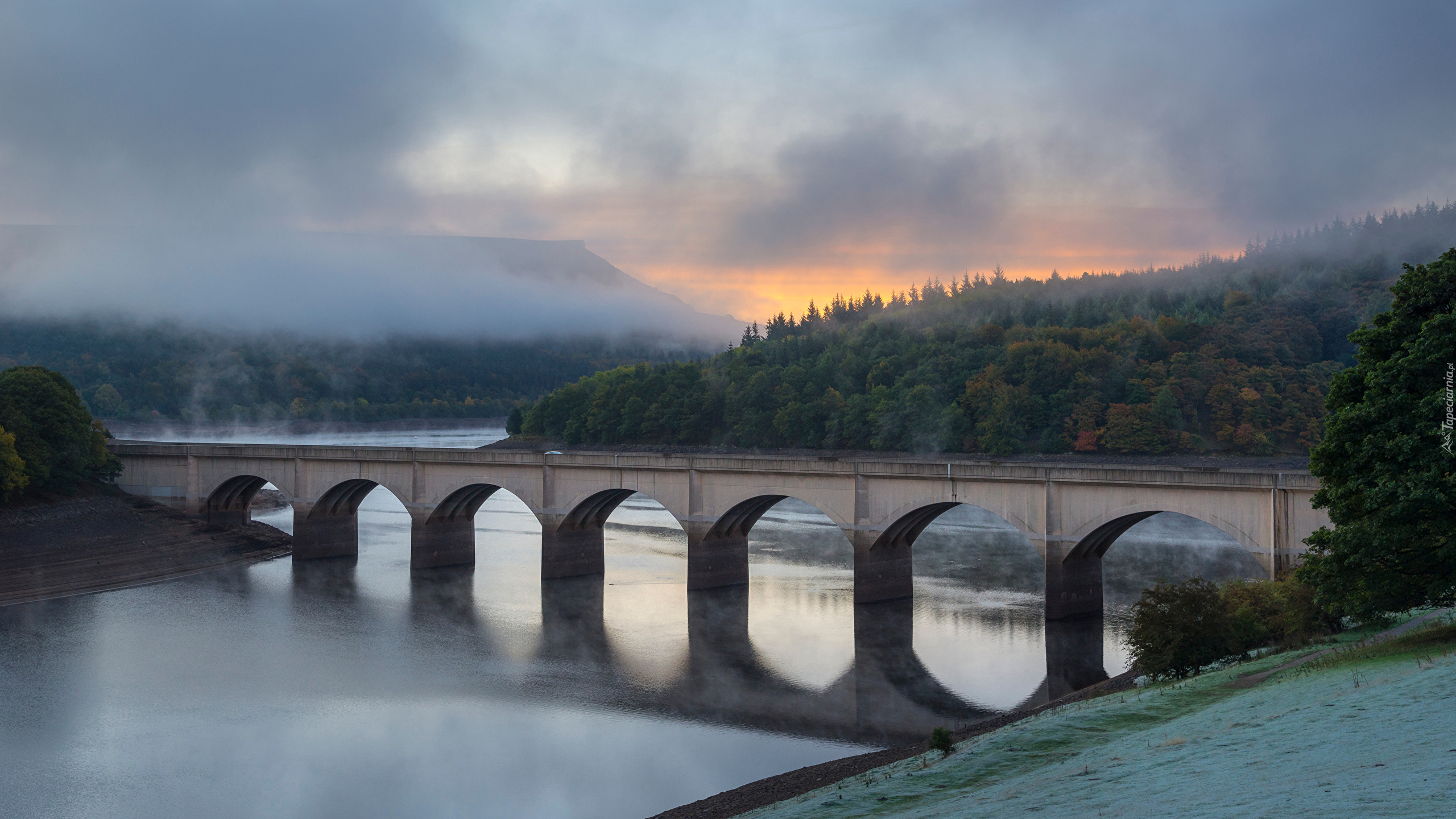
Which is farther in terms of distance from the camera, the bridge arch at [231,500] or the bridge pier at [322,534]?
the bridge arch at [231,500]

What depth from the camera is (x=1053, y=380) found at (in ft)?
353

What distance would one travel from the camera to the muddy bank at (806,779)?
23.7 m

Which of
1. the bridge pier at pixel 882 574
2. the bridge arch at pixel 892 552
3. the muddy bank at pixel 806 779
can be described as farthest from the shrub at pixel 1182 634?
the bridge pier at pixel 882 574

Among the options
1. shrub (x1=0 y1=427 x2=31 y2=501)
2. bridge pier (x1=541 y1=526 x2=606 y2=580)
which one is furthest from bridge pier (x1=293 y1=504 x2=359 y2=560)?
bridge pier (x1=541 y1=526 x2=606 y2=580)

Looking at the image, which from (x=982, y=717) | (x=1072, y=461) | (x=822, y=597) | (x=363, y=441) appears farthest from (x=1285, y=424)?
(x=363, y=441)

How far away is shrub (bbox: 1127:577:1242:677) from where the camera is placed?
27.9 m

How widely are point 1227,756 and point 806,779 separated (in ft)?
36.2

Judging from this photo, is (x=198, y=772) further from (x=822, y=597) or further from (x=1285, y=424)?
(x=1285, y=424)

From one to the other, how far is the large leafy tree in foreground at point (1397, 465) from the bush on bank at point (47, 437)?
67.6 m

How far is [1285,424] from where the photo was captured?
94750mm

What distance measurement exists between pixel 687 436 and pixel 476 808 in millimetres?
107984

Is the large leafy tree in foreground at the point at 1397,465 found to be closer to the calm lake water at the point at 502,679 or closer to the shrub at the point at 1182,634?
the shrub at the point at 1182,634

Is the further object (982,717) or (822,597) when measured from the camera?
(822,597)

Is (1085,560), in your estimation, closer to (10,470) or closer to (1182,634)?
(1182,634)
